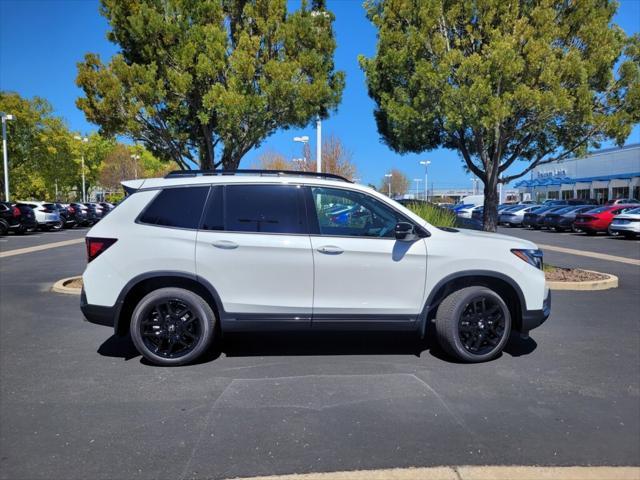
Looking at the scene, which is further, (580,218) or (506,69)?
(580,218)

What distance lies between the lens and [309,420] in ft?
12.3

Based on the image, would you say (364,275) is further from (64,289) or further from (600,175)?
(600,175)

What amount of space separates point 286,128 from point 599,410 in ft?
27.2

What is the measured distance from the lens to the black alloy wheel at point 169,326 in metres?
4.84

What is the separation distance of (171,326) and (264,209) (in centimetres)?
143

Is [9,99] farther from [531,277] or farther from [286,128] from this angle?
[531,277]

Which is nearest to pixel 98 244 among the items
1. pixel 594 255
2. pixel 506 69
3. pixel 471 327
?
pixel 471 327

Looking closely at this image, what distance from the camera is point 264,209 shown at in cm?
496

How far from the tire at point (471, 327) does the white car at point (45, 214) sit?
27086 millimetres

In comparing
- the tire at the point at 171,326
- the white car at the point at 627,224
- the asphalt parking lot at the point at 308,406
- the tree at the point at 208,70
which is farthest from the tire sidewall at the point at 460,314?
the white car at the point at 627,224

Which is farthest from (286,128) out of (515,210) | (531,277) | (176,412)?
(515,210)

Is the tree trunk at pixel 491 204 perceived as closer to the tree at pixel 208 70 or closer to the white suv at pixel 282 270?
the tree at pixel 208 70

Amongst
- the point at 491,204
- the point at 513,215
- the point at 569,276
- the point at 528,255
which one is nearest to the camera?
the point at 528,255

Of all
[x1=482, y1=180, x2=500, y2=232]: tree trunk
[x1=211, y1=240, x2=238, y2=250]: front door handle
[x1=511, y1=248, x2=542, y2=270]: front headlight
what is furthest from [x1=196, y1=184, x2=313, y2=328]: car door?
[x1=482, y1=180, x2=500, y2=232]: tree trunk
